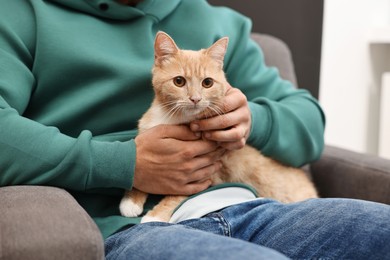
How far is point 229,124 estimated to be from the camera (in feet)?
4.13

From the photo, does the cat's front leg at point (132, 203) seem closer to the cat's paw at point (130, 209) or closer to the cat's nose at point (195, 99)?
the cat's paw at point (130, 209)

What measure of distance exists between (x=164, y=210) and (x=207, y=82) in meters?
0.34

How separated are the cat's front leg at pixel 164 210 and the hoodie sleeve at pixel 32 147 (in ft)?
0.30

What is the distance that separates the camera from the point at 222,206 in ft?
4.00

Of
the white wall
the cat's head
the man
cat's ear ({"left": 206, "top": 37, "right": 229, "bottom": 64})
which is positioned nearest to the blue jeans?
the man

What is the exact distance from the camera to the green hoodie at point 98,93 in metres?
1.17

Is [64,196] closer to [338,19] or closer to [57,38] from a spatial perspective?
[57,38]

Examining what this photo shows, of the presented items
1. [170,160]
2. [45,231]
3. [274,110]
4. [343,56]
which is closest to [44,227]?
[45,231]

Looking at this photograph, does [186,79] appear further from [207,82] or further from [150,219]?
[150,219]

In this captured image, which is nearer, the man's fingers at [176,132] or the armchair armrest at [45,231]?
the armchair armrest at [45,231]

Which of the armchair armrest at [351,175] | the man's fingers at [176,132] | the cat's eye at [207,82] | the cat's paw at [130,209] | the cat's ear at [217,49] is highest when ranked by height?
the cat's ear at [217,49]

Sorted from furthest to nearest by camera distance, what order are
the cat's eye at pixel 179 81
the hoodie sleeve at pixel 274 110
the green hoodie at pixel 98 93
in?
1. the hoodie sleeve at pixel 274 110
2. the cat's eye at pixel 179 81
3. the green hoodie at pixel 98 93

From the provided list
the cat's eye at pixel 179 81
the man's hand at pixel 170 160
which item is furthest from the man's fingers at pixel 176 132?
the cat's eye at pixel 179 81

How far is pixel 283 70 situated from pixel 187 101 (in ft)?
2.68
